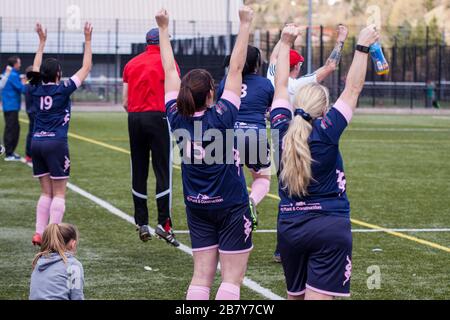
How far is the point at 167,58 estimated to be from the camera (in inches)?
302

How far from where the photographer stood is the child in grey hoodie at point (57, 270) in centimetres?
648

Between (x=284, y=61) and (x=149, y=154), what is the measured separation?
4.78 metres

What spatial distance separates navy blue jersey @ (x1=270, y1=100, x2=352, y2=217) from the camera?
630 centimetres

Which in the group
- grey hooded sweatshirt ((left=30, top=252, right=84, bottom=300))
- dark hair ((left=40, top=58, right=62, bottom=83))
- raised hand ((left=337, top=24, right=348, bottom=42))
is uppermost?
raised hand ((left=337, top=24, right=348, bottom=42))

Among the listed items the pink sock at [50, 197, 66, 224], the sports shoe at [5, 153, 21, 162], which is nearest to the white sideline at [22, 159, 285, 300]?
the pink sock at [50, 197, 66, 224]

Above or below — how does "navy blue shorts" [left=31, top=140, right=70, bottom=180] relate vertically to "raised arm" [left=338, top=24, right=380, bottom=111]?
below

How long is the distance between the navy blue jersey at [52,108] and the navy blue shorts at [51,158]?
0.07 metres

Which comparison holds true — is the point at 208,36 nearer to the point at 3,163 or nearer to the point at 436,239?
the point at 3,163

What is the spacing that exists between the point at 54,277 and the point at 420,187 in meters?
11.6

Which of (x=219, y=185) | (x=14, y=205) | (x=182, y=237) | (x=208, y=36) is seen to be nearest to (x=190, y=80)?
(x=219, y=185)

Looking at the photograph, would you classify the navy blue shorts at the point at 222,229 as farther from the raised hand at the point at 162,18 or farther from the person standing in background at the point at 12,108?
the person standing in background at the point at 12,108

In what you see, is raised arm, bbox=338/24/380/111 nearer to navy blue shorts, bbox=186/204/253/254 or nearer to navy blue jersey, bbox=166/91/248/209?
navy blue jersey, bbox=166/91/248/209

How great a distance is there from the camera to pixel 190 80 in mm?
6996

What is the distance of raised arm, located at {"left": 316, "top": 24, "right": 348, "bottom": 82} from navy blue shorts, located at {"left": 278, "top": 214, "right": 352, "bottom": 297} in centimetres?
196
